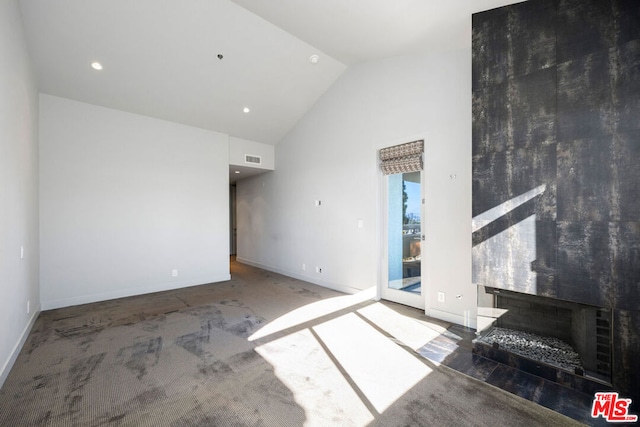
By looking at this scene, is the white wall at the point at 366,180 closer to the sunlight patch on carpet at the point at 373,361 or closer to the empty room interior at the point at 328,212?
the empty room interior at the point at 328,212

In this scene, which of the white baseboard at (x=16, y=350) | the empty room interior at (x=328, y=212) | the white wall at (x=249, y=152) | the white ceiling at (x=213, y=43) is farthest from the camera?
the white wall at (x=249, y=152)

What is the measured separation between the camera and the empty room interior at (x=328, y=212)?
1979 mm

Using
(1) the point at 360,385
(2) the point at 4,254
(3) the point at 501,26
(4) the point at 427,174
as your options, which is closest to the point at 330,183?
(4) the point at 427,174

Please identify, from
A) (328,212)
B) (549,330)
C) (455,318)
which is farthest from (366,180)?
(549,330)

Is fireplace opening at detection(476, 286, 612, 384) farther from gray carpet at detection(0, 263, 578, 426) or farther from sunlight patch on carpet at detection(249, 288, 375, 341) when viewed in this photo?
sunlight patch on carpet at detection(249, 288, 375, 341)

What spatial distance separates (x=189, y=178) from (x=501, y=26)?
521 centimetres

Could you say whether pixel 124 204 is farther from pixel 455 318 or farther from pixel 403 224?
pixel 455 318

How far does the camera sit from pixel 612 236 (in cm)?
196

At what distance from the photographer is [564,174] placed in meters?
2.15

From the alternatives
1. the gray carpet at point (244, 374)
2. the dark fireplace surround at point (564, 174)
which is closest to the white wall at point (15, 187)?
the gray carpet at point (244, 374)

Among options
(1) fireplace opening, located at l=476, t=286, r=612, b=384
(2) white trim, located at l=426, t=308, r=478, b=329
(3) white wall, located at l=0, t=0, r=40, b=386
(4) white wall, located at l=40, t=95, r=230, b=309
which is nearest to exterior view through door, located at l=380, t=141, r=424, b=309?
(2) white trim, located at l=426, t=308, r=478, b=329

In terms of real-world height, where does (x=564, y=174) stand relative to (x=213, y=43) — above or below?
below

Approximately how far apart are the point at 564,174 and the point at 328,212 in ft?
11.5

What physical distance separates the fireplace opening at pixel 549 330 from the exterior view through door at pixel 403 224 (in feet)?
4.08
